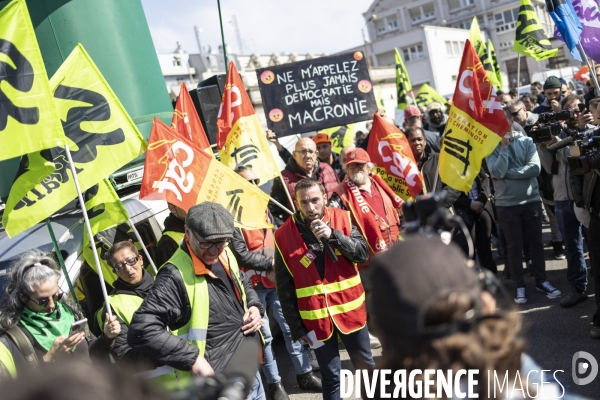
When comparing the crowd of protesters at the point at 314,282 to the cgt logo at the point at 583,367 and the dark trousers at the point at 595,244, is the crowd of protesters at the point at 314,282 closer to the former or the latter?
the dark trousers at the point at 595,244

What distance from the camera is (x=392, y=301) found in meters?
1.40

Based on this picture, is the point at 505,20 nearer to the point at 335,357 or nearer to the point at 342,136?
the point at 342,136

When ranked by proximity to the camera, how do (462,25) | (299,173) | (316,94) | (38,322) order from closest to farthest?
1. (38,322)
2. (299,173)
3. (316,94)
4. (462,25)

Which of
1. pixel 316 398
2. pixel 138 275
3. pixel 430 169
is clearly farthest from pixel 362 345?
pixel 430 169

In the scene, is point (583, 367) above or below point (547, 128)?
below

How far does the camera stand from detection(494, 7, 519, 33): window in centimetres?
6078

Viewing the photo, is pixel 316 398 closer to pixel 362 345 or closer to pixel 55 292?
pixel 362 345

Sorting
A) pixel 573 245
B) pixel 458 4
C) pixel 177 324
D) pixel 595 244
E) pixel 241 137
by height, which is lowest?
pixel 573 245

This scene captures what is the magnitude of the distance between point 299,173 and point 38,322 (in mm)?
3517

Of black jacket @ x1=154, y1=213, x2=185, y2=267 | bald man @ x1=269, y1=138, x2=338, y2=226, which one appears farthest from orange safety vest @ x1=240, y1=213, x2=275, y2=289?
black jacket @ x1=154, y1=213, x2=185, y2=267

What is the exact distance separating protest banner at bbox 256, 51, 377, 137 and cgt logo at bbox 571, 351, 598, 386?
343cm

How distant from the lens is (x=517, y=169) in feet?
20.4

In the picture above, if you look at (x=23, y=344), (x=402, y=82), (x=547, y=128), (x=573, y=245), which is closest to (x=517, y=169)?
(x=547, y=128)

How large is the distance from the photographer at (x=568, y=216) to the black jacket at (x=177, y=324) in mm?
3807
